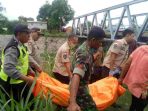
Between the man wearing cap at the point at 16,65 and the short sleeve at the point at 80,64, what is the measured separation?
107 centimetres

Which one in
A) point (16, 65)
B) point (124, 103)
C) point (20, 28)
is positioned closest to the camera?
point (16, 65)

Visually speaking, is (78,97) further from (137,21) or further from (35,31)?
(137,21)

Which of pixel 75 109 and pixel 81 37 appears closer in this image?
pixel 75 109

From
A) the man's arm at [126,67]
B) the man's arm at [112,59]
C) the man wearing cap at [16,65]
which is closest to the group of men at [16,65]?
the man wearing cap at [16,65]

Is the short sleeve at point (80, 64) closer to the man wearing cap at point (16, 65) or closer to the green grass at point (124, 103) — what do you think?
the man wearing cap at point (16, 65)

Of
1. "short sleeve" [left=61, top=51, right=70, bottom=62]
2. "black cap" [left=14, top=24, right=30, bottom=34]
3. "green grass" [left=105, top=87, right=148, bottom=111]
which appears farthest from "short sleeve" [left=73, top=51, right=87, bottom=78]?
"green grass" [left=105, top=87, right=148, bottom=111]

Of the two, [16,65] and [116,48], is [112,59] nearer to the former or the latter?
[116,48]

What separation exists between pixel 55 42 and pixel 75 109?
34.7 feet

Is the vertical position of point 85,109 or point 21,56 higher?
point 21,56

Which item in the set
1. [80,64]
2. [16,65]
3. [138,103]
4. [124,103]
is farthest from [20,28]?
[124,103]

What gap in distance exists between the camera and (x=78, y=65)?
3.23 metres

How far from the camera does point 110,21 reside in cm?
988

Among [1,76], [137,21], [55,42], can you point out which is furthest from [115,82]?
[55,42]

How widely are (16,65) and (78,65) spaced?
A: 1.27 meters
